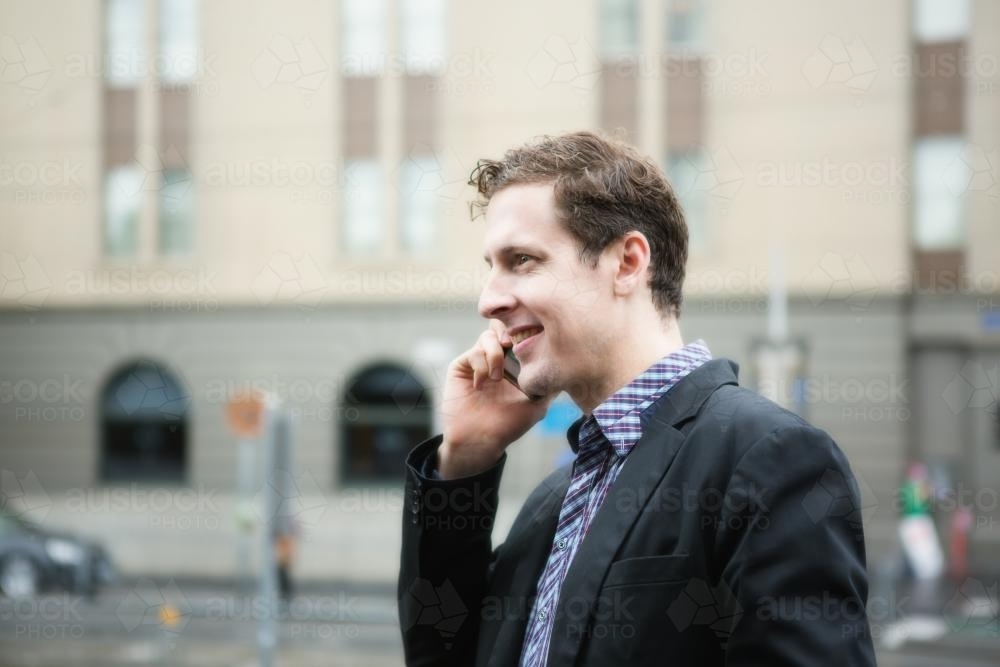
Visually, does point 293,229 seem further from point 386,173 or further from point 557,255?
point 557,255

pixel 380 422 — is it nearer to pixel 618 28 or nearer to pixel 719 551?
pixel 618 28

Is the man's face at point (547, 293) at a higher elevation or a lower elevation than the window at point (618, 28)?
lower

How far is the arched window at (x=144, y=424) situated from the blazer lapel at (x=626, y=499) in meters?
13.4

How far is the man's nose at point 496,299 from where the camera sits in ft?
5.15

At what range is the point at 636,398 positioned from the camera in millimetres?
1490

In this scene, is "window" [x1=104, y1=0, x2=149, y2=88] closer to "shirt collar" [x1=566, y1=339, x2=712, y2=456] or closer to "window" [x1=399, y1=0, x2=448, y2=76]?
"window" [x1=399, y1=0, x2=448, y2=76]

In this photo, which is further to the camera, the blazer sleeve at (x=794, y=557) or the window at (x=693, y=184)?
the window at (x=693, y=184)

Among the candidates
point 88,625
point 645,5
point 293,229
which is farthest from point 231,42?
point 88,625

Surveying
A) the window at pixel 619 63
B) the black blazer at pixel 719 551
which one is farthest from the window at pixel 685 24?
the black blazer at pixel 719 551

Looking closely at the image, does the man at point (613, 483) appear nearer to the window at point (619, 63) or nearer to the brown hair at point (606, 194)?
the brown hair at point (606, 194)

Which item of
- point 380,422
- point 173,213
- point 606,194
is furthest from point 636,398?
point 173,213

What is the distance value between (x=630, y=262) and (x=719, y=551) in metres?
0.48

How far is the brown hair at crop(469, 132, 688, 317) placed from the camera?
152cm

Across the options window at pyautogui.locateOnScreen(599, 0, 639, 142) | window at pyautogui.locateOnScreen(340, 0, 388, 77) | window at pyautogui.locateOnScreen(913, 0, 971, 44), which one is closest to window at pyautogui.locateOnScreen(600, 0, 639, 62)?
window at pyautogui.locateOnScreen(599, 0, 639, 142)
